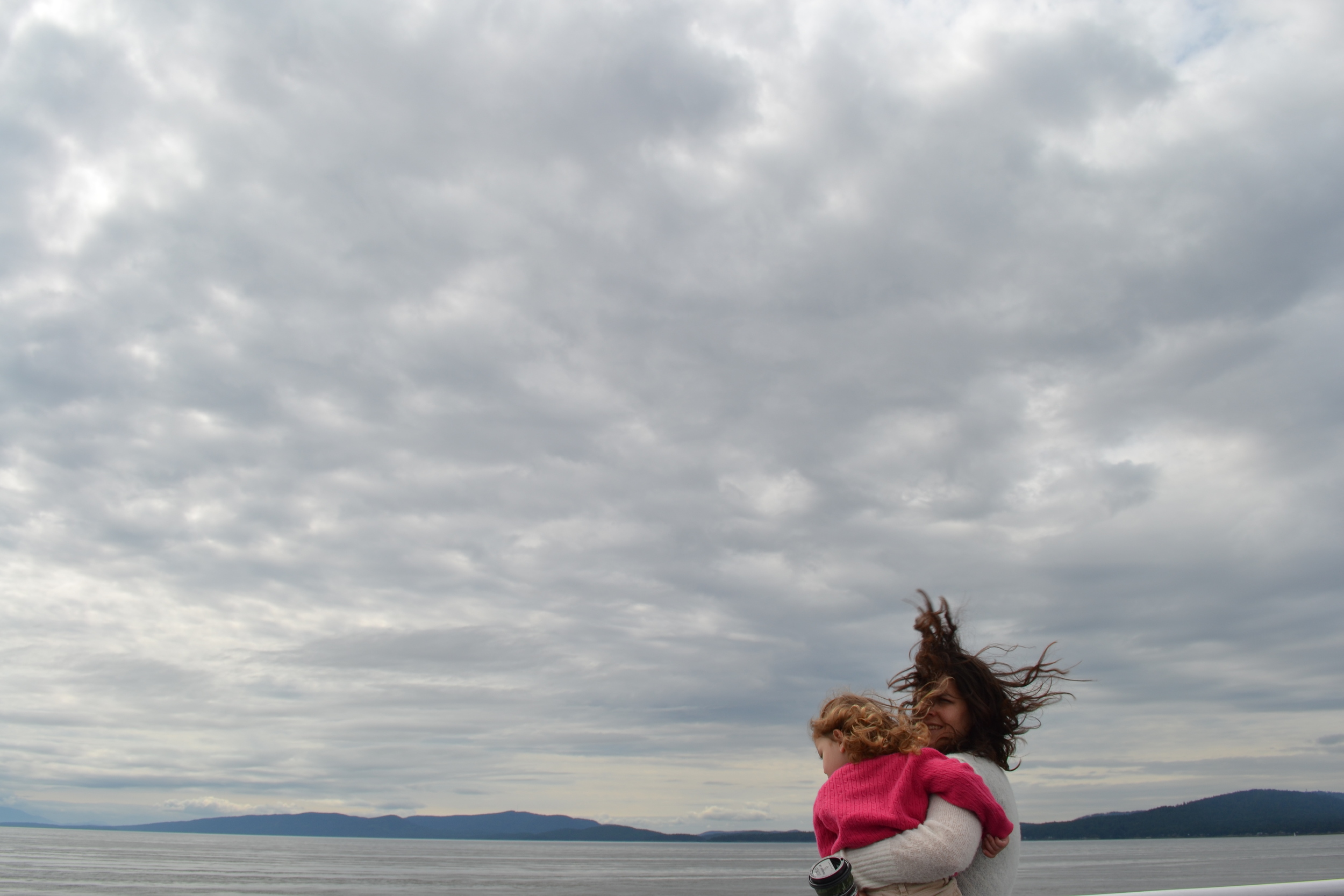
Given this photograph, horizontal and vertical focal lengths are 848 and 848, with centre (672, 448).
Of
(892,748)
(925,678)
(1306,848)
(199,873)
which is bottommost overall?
(1306,848)

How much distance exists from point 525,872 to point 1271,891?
116m

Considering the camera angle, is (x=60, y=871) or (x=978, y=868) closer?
(x=978, y=868)

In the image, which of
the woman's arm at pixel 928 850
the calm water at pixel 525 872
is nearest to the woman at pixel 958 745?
the woman's arm at pixel 928 850

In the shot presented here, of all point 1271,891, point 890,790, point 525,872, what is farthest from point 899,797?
point 525,872

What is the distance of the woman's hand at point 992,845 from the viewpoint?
2.49 m

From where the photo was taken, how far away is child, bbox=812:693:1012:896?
2.40m

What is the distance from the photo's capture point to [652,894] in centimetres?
7112

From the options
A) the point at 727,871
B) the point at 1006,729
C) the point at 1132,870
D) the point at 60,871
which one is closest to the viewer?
the point at 1006,729

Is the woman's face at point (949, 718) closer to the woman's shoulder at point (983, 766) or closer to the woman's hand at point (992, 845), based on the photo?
the woman's shoulder at point (983, 766)

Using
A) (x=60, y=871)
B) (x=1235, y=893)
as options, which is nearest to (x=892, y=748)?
(x=1235, y=893)

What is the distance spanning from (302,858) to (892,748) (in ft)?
579

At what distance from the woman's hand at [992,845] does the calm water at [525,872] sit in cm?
4036

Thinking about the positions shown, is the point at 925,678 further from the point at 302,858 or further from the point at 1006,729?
the point at 302,858

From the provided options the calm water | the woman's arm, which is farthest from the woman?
the calm water
